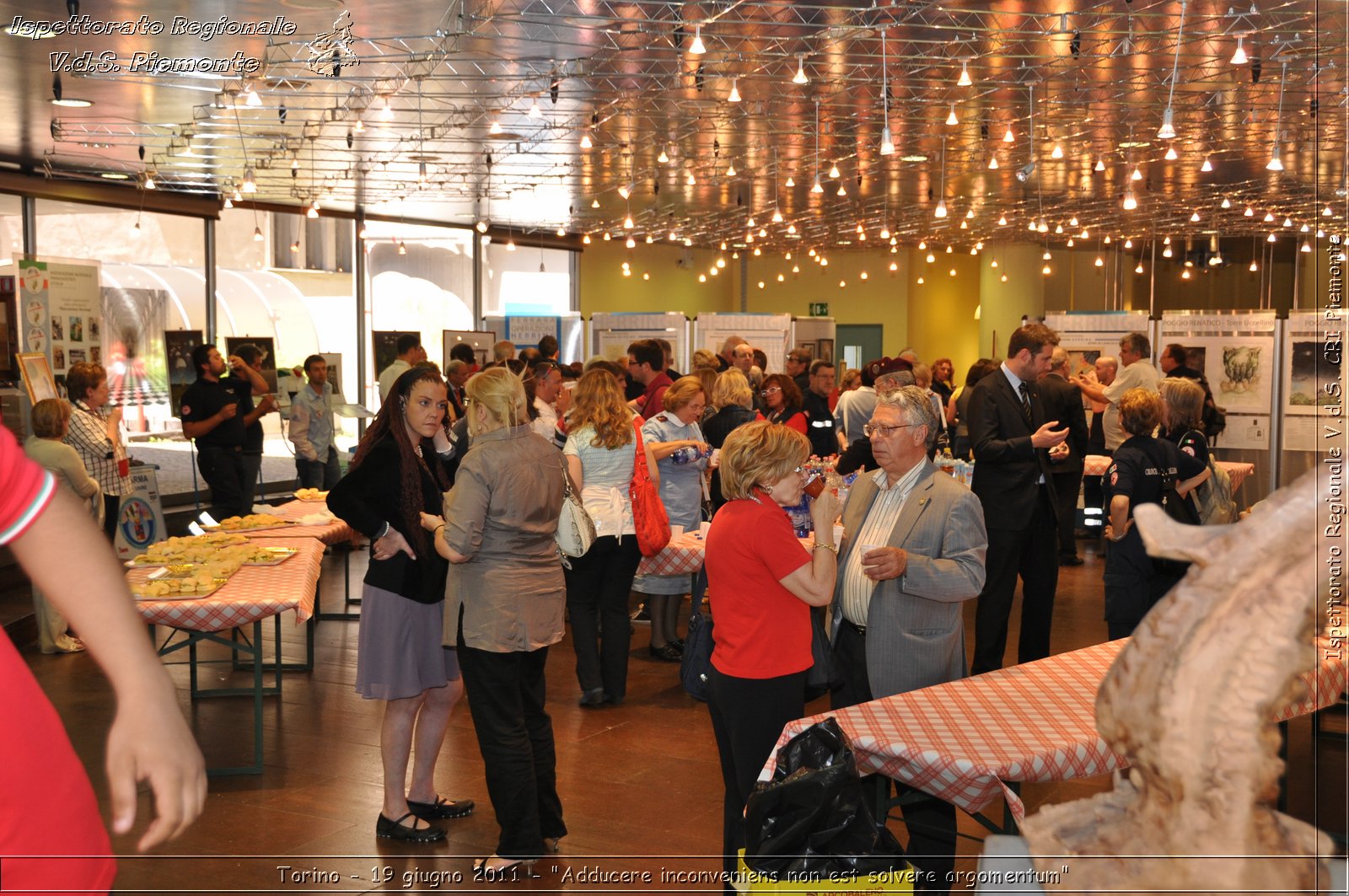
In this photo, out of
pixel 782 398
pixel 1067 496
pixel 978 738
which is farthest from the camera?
pixel 1067 496

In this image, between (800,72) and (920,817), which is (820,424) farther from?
(920,817)

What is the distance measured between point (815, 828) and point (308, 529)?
467cm

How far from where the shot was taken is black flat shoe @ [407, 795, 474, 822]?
4230 millimetres

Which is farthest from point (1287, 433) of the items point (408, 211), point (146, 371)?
point (146, 371)

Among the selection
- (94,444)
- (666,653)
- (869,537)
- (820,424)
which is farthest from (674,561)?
(94,444)

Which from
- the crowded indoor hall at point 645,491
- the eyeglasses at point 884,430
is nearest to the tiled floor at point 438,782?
the crowded indoor hall at point 645,491

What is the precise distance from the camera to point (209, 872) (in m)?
3.83

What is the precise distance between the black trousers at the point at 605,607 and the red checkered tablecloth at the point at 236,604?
1.30m

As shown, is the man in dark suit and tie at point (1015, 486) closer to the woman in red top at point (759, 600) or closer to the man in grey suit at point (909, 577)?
the man in grey suit at point (909, 577)

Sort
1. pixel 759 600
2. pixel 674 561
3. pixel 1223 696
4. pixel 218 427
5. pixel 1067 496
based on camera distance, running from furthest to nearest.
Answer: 1. pixel 218 427
2. pixel 1067 496
3. pixel 674 561
4. pixel 759 600
5. pixel 1223 696

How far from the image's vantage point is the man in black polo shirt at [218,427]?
9.64 m

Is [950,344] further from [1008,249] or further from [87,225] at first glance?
[87,225]

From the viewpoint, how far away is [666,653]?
6.79 meters

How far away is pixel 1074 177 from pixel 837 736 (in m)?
13.2
